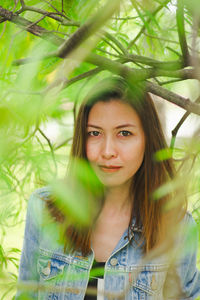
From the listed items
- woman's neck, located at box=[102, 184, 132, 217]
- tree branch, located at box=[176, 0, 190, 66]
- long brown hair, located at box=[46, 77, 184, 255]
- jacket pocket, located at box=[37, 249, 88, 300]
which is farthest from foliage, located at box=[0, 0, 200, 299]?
jacket pocket, located at box=[37, 249, 88, 300]

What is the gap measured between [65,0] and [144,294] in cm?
61

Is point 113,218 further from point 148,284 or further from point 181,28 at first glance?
point 181,28

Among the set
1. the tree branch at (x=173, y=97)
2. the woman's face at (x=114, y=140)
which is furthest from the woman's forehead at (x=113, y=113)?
the tree branch at (x=173, y=97)

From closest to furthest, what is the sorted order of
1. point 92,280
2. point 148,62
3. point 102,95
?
point 148,62 → point 102,95 → point 92,280

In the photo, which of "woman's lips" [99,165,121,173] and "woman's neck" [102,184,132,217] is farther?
"woman's neck" [102,184,132,217]

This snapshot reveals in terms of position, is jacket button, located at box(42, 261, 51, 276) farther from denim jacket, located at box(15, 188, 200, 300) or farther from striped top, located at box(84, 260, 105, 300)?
Answer: striped top, located at box(84, 260, 105, 300)

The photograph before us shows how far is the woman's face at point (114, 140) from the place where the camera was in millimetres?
593

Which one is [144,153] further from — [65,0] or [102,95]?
[65,0]

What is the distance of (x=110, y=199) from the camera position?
2.62 ft

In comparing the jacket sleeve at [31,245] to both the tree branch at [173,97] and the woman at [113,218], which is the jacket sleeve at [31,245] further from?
the tree branch at [173,97]

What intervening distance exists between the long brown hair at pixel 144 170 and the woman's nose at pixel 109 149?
10 centimetres

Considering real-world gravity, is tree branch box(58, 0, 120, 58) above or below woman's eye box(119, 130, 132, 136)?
below

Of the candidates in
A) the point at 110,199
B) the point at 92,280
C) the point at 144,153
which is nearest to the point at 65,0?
the point at 144,153

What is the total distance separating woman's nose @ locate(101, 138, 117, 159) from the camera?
22.4 inches
